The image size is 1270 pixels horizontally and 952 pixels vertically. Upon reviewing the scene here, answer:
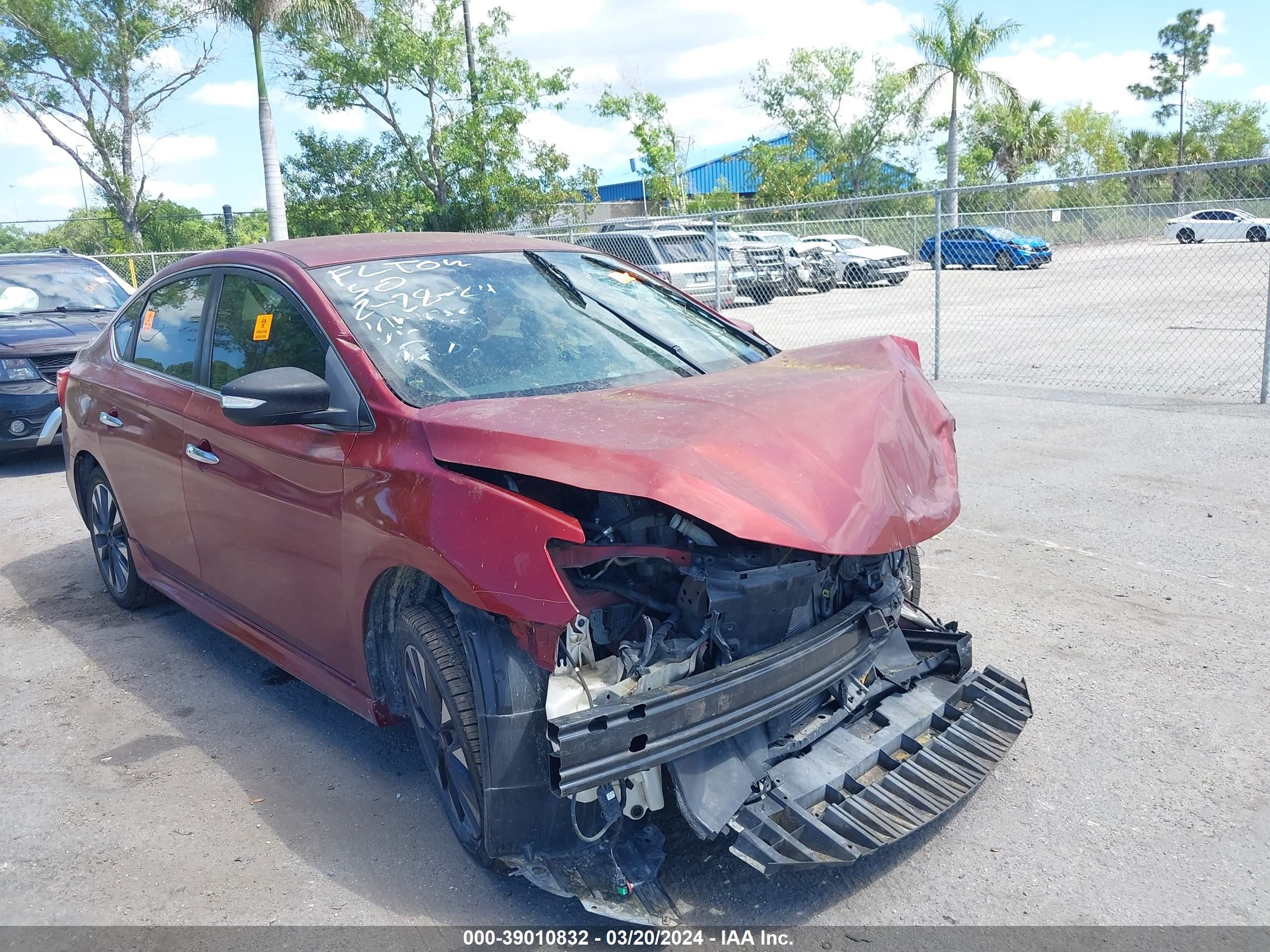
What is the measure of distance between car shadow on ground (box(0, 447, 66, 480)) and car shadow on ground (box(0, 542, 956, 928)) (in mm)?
4392

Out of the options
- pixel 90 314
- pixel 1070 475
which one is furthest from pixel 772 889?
pixel 90 314

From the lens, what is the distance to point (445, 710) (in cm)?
299

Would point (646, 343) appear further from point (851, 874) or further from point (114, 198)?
point (114, 198)

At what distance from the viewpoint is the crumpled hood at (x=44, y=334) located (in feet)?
28.9

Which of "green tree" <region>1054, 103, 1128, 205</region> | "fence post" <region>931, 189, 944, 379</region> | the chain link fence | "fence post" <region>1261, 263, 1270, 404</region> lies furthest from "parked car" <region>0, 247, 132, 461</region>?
"green tree" <region>1054, 103, 1128, 205</region>

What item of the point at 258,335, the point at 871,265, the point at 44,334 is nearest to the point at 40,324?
the point at 44,334

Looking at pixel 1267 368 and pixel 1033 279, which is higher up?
pixel 1033 279

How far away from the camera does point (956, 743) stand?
315cm

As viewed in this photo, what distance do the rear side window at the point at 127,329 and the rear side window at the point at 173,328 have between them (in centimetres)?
6

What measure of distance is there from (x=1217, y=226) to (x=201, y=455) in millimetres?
12348

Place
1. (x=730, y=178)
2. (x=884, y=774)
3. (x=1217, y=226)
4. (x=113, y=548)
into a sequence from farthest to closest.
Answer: (x=730, y=178), (x=1217, y=226), (x=113, y=548), (x=884, y=774)

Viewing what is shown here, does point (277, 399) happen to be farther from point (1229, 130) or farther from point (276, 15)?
point (1229, 130)

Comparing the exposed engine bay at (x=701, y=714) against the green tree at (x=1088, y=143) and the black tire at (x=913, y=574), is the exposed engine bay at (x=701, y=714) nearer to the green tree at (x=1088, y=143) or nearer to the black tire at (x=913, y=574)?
the black tire at (x=913, y=574)

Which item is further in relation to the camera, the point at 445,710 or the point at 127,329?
the point at 127,329
